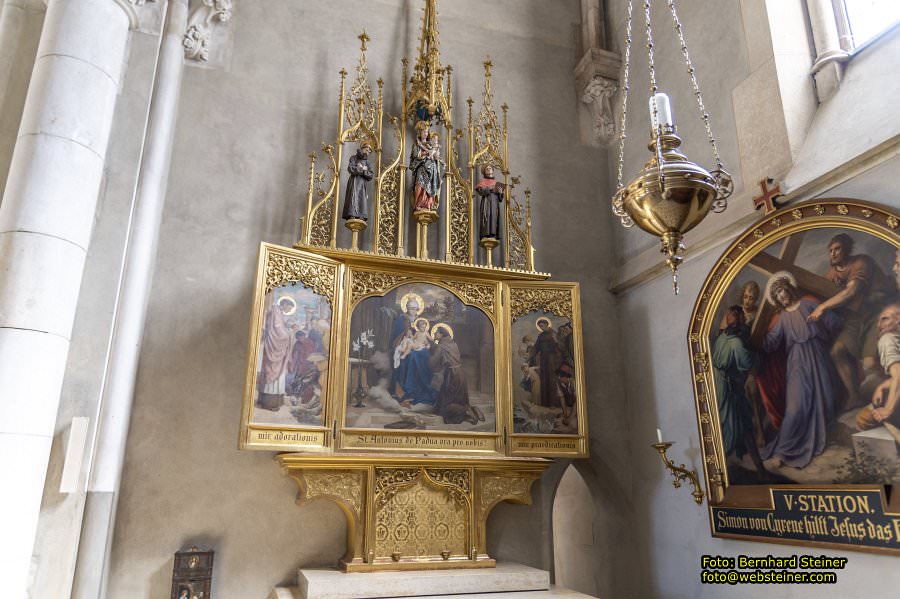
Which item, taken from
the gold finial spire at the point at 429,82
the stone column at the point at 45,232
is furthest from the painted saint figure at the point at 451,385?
the stone column at the point at 45,232

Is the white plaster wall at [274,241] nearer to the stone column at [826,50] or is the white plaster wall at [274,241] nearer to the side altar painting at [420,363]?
the side altar painting at [420,363]

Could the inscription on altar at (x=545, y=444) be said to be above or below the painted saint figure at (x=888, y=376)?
below

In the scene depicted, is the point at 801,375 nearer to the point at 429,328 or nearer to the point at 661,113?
the point at 661,113

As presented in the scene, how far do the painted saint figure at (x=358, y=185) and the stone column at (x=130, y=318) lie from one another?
172 cm

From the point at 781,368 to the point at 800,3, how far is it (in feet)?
11.1

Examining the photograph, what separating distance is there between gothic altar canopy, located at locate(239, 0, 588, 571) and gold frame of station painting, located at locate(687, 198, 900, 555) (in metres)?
1.13

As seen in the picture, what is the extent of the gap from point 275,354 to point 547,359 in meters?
2.61

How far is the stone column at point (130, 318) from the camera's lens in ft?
15.5

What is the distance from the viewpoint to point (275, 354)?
17.3ft

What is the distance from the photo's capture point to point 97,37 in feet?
16.2

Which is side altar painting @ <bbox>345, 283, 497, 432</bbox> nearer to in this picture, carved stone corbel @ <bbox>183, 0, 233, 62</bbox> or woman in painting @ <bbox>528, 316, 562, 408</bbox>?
woman in painting @ <bbox>528, 316, 562, 408</bbox>

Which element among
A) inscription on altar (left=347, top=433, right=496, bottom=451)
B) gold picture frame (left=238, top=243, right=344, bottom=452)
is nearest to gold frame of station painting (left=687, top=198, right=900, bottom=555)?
inscription on altar (left=347, top=433, right=496, bottom=451)

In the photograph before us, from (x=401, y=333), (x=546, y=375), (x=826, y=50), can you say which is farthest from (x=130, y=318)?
(x=826, y=50)

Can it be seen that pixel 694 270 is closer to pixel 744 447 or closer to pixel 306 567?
pixel 744 447
